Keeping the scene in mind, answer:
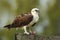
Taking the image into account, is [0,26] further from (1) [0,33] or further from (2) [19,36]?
(2) [19,36]

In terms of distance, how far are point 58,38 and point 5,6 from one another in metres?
4.17

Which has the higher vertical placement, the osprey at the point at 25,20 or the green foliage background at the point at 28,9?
the green foliage background at the point at 28,9

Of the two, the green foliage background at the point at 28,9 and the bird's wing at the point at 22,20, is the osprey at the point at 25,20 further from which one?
the green foliage background at the point at 28,9

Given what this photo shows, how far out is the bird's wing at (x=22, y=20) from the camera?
79.4 inches

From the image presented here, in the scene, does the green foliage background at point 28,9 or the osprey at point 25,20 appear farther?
the green foliage background at point 28,9

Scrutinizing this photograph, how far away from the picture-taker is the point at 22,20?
81.8 inches

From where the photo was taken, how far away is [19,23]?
2047mm

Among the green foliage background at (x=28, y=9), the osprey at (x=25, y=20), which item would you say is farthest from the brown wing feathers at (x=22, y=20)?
the green foliage background at (x=28, y=9)

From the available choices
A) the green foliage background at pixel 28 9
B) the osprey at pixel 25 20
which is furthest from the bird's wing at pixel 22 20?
the green foliage background at pixel 28 9

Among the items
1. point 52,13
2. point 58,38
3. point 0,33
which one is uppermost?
point 52,13

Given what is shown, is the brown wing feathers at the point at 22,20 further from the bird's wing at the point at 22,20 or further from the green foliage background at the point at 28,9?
the green foliage background at the point at 28,9

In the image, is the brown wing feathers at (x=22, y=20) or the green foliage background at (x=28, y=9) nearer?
the brown wing feathers at (x=22, y=20)

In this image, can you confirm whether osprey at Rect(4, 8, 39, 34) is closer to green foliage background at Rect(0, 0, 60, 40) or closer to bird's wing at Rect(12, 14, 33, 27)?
bird's wing at Rect(12, 14, 33, 27)

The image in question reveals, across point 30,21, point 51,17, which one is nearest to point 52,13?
point 51,17
